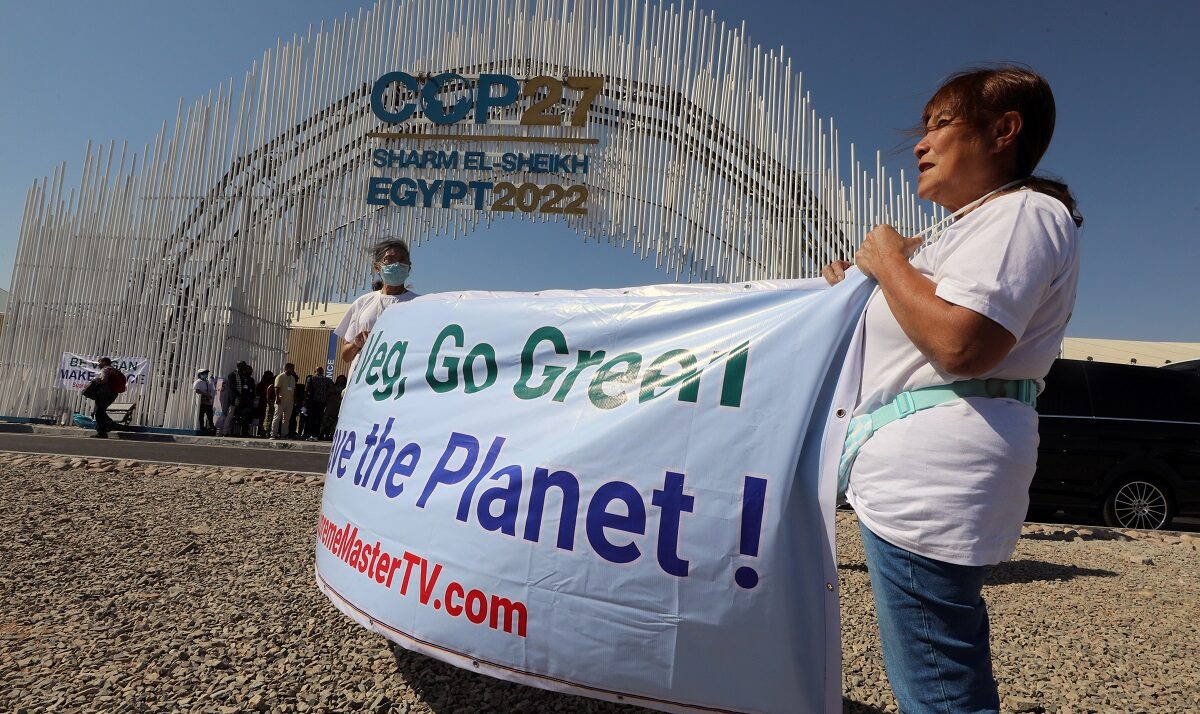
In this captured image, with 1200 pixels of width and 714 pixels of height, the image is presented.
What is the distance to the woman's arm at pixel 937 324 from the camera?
103 centimetres

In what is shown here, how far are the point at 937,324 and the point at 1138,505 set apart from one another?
7397mm

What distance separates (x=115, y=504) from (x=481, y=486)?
4.59 metres

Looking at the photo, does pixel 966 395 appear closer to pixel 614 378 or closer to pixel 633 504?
pixel 633 504

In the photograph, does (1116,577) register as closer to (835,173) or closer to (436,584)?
(436,584)

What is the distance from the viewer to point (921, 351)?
3.68ft

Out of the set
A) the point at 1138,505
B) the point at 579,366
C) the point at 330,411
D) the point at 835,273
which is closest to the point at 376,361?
the point at 579,366

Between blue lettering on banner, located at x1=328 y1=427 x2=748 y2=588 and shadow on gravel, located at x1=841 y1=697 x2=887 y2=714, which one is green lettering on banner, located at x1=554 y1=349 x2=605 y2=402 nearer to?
blue lettering on banner, located at x1=328 y1=427 x2=748 y2=588

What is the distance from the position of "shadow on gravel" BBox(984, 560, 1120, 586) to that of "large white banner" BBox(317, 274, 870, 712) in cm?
322

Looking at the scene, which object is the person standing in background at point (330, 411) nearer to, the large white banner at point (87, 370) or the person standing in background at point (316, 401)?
the person standing in background at point (316, 401)

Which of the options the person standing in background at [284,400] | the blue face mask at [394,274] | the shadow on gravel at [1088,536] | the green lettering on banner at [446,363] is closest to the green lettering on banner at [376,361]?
the green lettering on banner at [446,363]

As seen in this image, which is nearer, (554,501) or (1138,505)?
(554,501)

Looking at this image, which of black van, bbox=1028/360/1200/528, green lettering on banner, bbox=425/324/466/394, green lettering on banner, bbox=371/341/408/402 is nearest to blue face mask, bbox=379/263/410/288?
green lettering on banner, bbox=371/341/408/402

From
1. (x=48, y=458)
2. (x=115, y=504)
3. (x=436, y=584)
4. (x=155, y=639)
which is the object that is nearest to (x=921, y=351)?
(x=436, y=584)

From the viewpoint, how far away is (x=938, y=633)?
3.56ft
